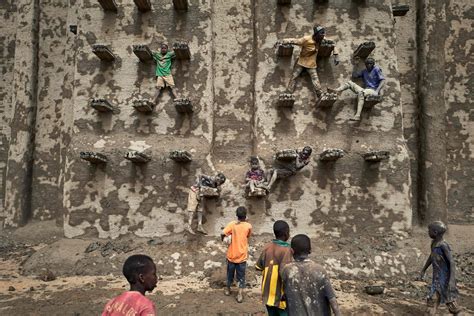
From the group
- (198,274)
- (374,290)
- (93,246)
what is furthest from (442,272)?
(93,246)

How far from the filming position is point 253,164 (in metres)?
7.67

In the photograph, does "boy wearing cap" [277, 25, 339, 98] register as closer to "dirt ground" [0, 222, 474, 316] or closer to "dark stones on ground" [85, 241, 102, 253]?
"dirt ground" [0, 222, 474, 316]

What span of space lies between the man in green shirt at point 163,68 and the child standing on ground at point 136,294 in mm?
6161

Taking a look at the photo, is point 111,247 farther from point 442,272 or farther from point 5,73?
point 5,73

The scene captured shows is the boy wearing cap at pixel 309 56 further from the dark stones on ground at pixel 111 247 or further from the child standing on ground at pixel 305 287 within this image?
the child standing on ground at pixel 305 287

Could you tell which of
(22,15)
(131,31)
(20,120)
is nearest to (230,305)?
(131,31)

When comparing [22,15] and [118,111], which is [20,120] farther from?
[118,111]

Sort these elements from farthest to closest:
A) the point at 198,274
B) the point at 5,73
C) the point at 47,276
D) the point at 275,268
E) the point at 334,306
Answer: the point at 5,73
the point at 198,274
the point at 47,276
the point at 275,268
the point at 334,306

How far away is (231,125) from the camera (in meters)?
8.55

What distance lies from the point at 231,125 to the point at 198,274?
3.49 metres

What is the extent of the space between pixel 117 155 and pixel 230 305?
4.25 metres

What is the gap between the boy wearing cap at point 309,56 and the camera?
7751 millimetres

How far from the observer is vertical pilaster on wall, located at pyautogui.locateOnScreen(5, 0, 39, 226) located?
33.7 feet

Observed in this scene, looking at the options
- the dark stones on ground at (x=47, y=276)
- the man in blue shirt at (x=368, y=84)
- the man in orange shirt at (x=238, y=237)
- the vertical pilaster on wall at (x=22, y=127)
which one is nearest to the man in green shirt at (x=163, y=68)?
the man in blue shirt at (x=368, y=84)
